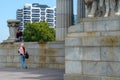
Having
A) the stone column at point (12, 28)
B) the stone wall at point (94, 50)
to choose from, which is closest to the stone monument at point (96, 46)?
the stone wall at point (94, 50)

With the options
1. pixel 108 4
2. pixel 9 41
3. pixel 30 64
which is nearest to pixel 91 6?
pixel 108 4

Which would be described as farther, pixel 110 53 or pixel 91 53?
pixel 91 53

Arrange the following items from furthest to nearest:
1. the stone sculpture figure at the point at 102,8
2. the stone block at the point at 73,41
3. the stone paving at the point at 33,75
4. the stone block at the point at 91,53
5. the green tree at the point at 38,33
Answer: the green tree at the point at 38,33 → the stone paving at the point at 33,75 → the stone sculpture figure at the point at 102,8 → the stone block at the point at 73,41 → the stone block at the point at 91,53

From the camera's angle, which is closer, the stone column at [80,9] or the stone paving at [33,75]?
the stone paving at [33,75]

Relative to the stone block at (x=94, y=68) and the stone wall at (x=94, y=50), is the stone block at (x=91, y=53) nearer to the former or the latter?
the stone wall at (x=94, y=50)

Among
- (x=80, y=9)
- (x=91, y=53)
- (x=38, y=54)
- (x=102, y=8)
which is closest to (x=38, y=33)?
(x=80, y=9)

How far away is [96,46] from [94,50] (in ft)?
0.59

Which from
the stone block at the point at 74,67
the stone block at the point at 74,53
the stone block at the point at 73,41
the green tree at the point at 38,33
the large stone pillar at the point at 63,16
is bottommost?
the green tree at the point at 38,33

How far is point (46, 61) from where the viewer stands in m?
24.7

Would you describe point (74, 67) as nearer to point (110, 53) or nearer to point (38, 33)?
point (110, 53)

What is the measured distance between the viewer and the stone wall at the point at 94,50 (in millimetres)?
13914

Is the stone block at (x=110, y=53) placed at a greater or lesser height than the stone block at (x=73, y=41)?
lesser

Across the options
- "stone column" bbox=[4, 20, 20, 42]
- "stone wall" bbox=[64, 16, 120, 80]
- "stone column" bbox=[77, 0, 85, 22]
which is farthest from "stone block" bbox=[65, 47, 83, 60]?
"stone column" bbox=[4, 20, 20, 42]

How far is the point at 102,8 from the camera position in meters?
15.3
